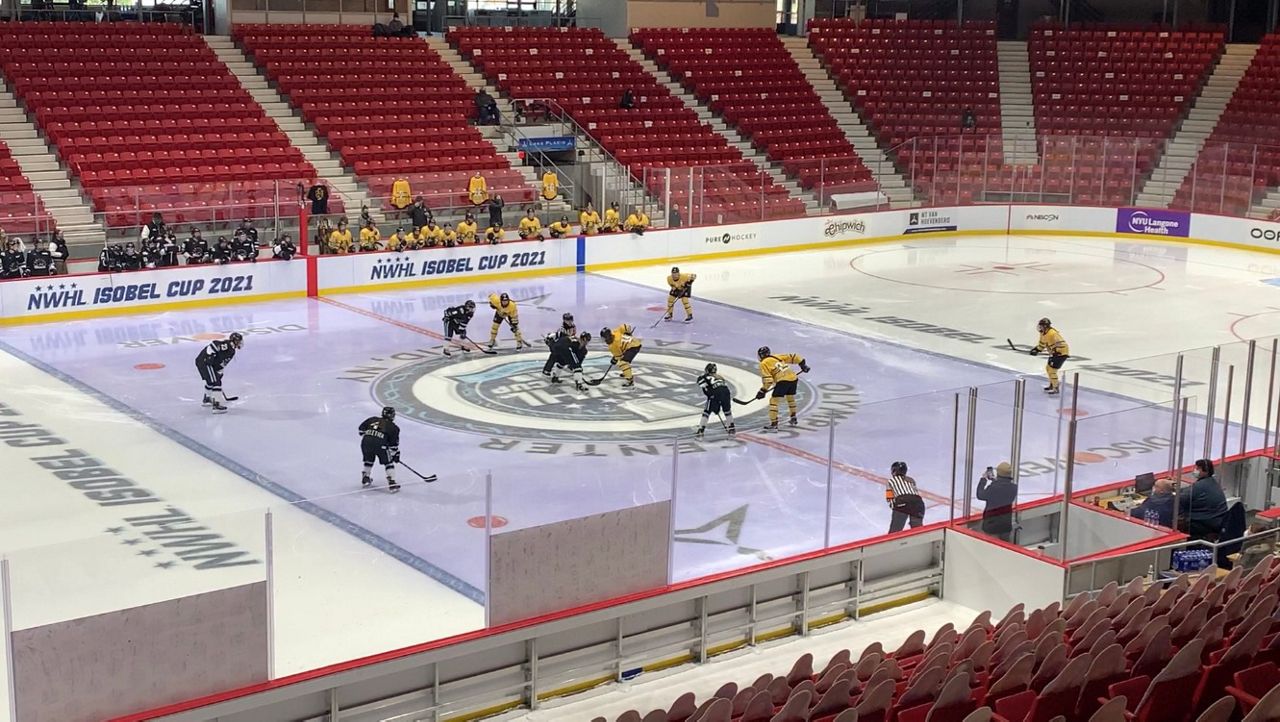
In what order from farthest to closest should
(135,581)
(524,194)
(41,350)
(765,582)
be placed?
(524,194), (41,350), (765,582), (135,581)

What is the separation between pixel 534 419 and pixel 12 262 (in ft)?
34.5

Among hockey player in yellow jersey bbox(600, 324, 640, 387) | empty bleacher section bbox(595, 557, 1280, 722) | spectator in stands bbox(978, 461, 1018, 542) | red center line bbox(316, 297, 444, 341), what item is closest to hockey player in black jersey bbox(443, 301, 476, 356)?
red center line bbox(316, 297, 444, 341)

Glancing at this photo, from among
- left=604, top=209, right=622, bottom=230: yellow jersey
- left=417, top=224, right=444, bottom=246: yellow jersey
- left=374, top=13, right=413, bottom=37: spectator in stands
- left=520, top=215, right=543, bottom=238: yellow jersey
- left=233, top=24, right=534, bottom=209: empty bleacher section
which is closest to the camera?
left=417, top=224, right=444, bottom=246: yellow jersey

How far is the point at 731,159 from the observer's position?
3541 cm

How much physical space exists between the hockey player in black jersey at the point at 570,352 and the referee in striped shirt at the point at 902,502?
686cm

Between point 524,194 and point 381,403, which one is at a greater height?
point 524,194

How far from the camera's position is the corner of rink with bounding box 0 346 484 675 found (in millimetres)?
8680

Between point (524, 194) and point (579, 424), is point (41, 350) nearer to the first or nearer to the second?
point (579, 424)

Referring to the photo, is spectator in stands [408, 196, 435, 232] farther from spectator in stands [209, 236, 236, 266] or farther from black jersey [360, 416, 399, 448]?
black jersey [360, 416, 399, 448]

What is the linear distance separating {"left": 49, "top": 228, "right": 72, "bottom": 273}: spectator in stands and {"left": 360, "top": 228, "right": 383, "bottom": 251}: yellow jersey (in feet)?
16.6

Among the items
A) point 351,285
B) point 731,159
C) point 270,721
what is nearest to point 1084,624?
point 270,721

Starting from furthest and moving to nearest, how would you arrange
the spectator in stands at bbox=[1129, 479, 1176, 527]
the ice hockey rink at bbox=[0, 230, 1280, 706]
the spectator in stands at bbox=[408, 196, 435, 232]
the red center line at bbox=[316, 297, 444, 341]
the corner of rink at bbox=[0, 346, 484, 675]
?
the spectator in stands at bbox=[408, 196, 435, 232], the red center line at bbox=[316, 297, 444, 341], the spectator in stands at bbox=[1129, 479, 1176, 527], the ice hockey rink at bbox=[0, 230, 1280, 706], the corner of rink at bbox=[0, 346, 484, 675]

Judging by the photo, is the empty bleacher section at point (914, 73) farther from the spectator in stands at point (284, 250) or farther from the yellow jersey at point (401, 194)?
the spectator in stands at point (284, 250)

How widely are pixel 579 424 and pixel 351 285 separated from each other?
34.5 ft
